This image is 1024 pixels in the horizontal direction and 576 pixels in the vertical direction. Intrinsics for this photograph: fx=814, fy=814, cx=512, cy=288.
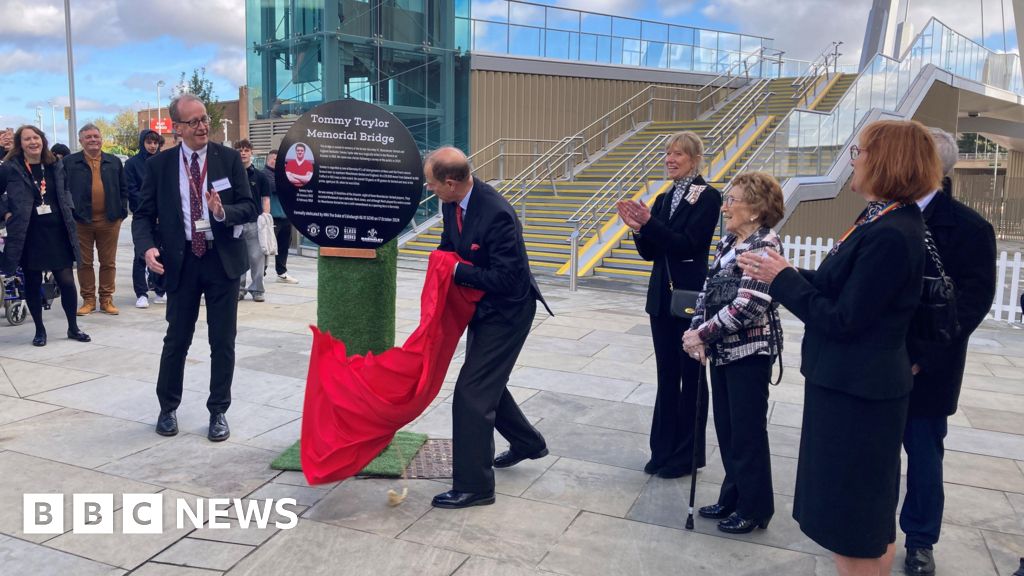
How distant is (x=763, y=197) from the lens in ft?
11.6

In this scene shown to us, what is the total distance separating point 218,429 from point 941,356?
382 centimetres

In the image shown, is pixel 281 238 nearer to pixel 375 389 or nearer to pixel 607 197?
pixel 607 197

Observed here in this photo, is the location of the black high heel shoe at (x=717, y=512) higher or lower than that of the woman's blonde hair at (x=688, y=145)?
lower

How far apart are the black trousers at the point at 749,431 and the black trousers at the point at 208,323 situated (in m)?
2.89

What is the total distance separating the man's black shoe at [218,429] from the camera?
478cm

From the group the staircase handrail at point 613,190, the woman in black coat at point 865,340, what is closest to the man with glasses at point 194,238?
the woman in black coat at point 865,340

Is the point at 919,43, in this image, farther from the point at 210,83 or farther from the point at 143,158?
the point at 210,83

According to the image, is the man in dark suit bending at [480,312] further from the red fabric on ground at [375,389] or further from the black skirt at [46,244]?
the black skirt at [46,244]

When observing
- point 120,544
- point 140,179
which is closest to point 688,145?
point 120,544

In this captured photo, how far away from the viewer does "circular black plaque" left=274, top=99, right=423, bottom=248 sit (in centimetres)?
416

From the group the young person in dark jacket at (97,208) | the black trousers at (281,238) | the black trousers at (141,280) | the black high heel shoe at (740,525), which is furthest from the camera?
the black trousers at (281,238)

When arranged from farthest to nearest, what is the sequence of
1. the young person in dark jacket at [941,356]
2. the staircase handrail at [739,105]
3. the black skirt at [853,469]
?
1. the staircase handrail at [739,105]
2. the young person in dark jacket at [941,356]
3. the black skirt at [853,469]

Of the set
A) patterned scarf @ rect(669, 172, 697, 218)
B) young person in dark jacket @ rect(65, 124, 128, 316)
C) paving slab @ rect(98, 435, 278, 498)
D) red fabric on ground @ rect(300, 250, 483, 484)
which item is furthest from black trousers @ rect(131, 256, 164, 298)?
patterned scarf @ rect(669, 172, 697, 218)

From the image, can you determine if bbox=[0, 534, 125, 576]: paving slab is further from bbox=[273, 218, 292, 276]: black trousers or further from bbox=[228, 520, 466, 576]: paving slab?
bbox=[273, 218, 292, 276]: black trousers
